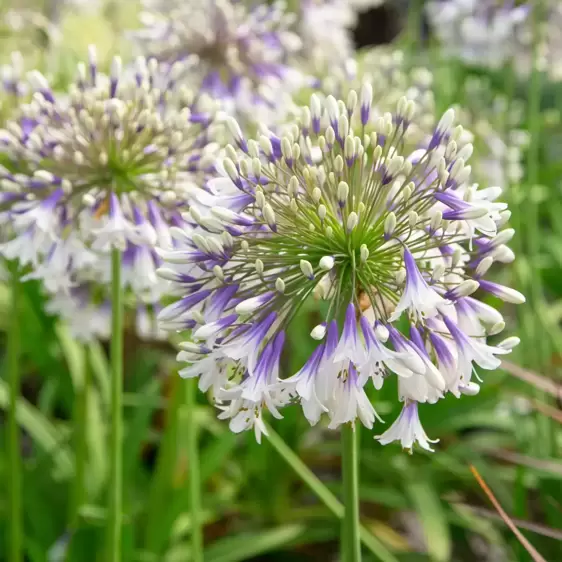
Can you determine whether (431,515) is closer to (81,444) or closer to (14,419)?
(81,444)

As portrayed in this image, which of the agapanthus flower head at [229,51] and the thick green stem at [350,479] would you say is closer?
→ the thick green stem at [350,479]

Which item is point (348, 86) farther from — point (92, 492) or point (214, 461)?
point (92, 492)

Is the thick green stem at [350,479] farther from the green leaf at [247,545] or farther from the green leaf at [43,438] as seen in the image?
the green leaf at [43,438]

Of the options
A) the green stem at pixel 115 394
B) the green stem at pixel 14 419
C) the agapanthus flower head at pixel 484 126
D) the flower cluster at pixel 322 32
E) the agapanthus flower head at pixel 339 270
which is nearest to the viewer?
the agapanthus flower head at pixel 339 270

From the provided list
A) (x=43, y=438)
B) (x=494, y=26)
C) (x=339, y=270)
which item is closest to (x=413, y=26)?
(x=494, y=26)

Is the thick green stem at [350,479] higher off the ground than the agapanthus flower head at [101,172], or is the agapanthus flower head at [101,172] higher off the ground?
the agapanthus flower head at [101,172]

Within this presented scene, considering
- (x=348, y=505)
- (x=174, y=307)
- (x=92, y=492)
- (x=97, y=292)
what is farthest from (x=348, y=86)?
(x=92, y=492)

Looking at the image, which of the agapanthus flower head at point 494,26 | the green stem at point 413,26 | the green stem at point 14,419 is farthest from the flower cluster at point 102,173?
the green stem at point 413,26
